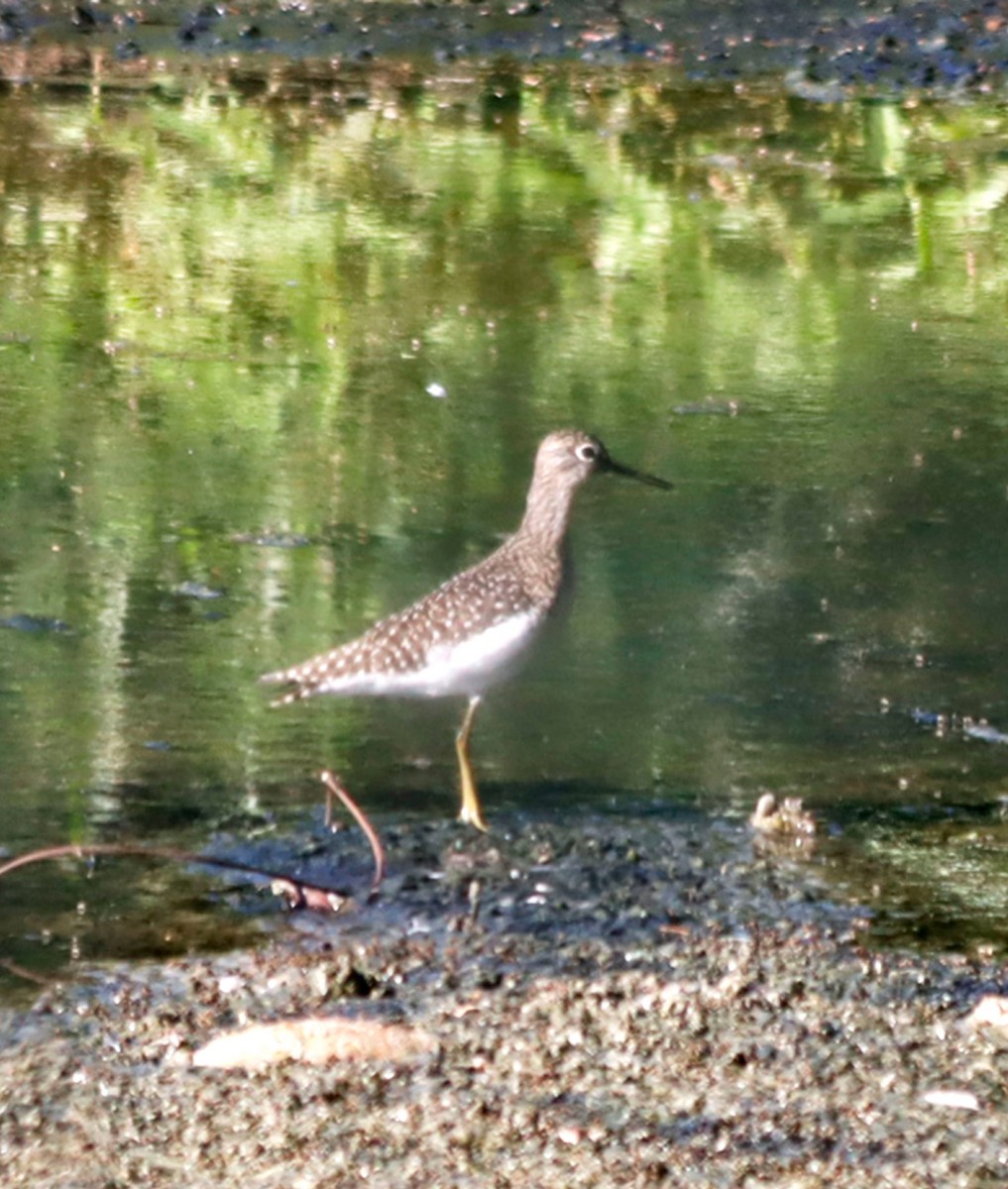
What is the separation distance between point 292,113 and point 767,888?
30.4ft

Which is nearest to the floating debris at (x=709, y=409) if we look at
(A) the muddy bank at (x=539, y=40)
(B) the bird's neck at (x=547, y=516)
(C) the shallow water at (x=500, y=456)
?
(C) the shallow water at (x=500, y=456)

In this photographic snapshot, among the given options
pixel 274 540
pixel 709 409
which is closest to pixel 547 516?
pixel 274 540

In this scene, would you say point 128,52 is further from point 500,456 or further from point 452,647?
point 452,647

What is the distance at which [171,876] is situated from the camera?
5.40 m

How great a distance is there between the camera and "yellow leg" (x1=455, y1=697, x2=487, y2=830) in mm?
5707

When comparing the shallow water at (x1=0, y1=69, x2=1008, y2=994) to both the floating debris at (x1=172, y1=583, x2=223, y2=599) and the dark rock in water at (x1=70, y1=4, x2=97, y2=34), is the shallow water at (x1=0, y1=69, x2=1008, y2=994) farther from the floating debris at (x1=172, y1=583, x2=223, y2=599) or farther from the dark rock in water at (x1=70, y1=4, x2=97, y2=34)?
the dark rock in water at (x1=70, y1=4, x2=97, y2=34)

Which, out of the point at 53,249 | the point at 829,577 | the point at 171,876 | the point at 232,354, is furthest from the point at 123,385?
the point at 171,876

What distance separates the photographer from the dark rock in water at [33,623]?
22.4ft

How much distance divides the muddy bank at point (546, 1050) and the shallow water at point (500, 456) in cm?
32

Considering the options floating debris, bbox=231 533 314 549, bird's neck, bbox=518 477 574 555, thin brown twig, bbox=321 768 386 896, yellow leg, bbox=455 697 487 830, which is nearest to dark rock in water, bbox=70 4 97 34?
floating debris, bbox=231 533 314 549

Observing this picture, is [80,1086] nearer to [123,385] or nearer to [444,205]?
[123,385]

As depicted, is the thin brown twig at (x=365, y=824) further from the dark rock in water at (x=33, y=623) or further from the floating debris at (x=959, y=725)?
the floating debris at (x=959, y=725)

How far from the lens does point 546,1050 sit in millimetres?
4480

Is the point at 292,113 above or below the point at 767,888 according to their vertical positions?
above
